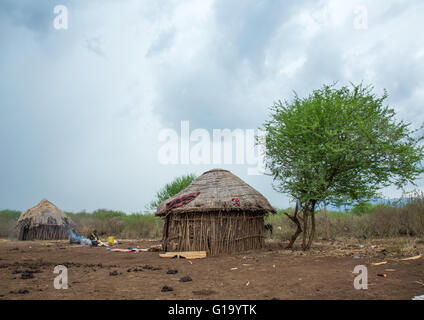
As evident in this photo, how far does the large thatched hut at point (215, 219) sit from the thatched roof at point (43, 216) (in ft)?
42.8

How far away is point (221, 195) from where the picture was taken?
11.3 m

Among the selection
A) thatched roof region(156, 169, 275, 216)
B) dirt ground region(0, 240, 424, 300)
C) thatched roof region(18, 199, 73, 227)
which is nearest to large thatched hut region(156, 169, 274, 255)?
thatched roof region(156, 169, 275, 216)

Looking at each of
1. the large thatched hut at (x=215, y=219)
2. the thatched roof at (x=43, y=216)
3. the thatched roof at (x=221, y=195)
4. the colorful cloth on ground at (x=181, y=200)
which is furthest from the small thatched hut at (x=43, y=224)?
the colorful cloth on ground at (x=181, y=200)

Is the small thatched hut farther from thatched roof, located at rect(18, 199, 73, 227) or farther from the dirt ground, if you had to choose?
the dirt ground

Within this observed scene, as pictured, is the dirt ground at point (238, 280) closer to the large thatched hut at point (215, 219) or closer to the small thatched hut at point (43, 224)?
the large thatched hut at point (215, 219)

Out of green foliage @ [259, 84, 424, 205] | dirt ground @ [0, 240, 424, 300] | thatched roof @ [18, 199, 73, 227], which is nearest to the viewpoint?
dirt ground @ [0, 240, 424, 300]

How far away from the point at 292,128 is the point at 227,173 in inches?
154

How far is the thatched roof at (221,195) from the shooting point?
10.8m

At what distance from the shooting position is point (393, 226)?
13.4 metres

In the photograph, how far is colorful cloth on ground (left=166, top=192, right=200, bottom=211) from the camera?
1127 centimetres

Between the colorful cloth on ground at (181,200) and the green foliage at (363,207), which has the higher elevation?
the colorful cloth on ground at (181,200)

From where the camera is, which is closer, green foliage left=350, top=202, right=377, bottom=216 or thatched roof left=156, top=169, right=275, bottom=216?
thatched roof left=156, top=169, right=275, bottom=216
